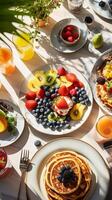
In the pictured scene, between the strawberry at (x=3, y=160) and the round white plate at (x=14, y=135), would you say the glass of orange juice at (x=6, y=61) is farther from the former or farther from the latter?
the strawberry at (x=3, y=160)

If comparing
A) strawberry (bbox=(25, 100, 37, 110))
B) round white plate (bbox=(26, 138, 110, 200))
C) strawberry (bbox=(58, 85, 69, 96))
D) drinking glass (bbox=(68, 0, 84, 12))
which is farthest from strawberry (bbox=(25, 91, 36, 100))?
drinking glass (bbox=(68, 0, 84, 12))

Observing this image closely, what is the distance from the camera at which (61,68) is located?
2.10 m

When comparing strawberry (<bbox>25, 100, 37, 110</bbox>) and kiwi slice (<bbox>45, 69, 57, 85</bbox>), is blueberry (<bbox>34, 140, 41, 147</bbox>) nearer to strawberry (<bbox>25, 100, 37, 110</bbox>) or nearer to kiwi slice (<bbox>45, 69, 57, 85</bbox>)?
strawberry (<bbox>25, 100, 37, 110</bbox>)

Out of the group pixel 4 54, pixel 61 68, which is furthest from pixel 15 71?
pixel 61 68

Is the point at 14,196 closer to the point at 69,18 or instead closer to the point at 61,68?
the point at 61,68

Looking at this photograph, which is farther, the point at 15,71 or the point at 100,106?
the point at 15,71

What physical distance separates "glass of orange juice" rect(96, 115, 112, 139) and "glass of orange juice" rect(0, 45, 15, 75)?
51 centimetres

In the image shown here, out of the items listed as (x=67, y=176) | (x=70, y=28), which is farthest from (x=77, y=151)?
(x=70, y=28)

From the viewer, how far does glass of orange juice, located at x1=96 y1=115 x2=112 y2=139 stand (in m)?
1.97

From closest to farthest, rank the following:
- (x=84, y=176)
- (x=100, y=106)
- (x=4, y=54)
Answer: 1. (x=84, y=176)
2. (x=100, y=106)
3. (x=4, y=54)

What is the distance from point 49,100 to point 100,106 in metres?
0.24

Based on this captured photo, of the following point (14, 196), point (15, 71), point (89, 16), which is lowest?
point (14, 196)

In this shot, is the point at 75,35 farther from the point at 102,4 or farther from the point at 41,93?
the point at 41,93

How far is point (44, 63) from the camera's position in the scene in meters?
2.18
